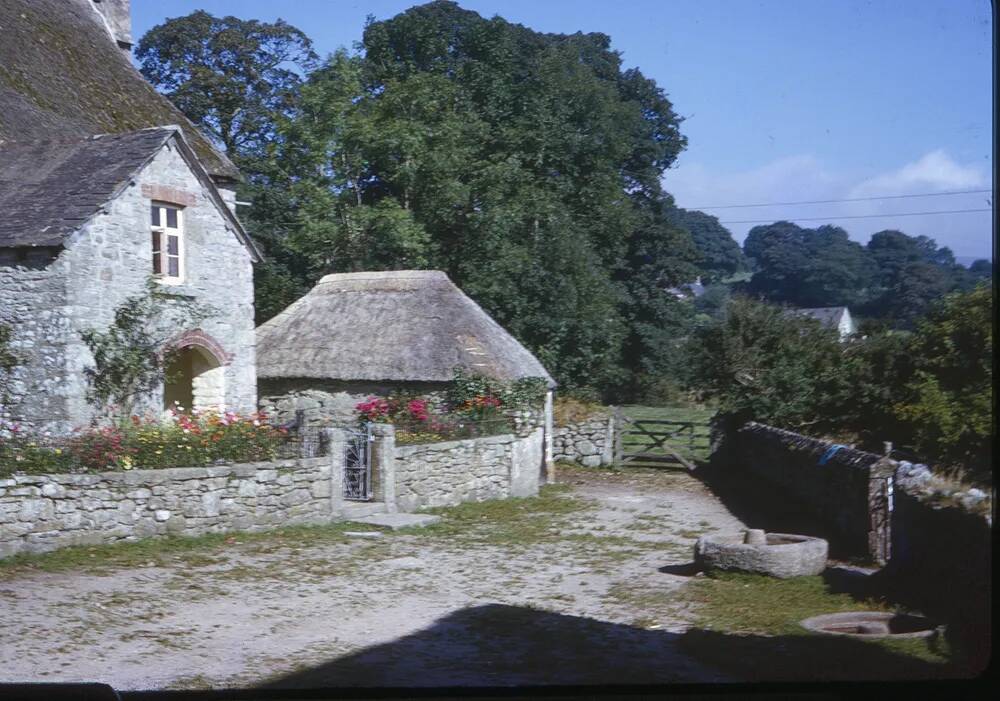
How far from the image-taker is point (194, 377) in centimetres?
848

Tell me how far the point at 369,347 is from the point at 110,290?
7.54 ft

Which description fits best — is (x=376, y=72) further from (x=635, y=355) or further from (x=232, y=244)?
(x=232, y=244)

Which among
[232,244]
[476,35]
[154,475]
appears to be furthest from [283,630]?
[232,244]

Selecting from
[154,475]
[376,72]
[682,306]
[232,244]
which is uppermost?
[376,72]

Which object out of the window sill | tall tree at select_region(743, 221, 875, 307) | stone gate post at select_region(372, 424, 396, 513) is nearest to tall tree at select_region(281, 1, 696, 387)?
tall tree at select_region(743, 221, 875, 307)

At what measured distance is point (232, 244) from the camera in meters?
7.98

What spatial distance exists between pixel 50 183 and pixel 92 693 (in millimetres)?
4554

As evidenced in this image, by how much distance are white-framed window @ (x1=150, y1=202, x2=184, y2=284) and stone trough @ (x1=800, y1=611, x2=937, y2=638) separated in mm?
6039

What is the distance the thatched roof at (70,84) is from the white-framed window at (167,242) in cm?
74

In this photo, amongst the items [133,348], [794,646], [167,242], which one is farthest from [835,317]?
[167,242]

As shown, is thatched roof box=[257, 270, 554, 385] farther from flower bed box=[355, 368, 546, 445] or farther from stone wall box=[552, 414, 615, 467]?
stone wall box=[552, 414, 615, 467]

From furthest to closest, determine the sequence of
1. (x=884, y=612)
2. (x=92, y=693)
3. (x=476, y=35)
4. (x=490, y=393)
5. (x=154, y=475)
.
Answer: (x=490, y=393) < (x=154, y=475) < (x=476, y=35) < (x=884, y=612) < (x=92, y=693)

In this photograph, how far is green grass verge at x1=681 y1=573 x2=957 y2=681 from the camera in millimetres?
4305

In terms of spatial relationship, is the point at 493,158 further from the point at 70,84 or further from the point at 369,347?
the point at 70,84
